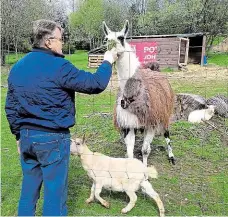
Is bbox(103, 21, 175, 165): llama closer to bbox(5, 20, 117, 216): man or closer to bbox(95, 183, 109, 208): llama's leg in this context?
bbox(95, 183, 109, 208): llama's leg

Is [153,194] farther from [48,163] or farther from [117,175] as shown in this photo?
[48,163]

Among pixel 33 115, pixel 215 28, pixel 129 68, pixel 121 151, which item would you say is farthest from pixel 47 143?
pixel 215 28

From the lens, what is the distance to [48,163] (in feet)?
8.22

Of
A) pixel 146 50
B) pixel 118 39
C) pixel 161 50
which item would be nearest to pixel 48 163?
pixel 118 39

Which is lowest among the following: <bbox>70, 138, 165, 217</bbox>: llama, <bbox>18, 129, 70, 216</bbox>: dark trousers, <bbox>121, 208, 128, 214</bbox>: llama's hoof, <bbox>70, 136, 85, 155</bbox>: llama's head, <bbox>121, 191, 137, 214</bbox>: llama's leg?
<bbox>121, 208, 128, 214</bbox>: llama's hoof

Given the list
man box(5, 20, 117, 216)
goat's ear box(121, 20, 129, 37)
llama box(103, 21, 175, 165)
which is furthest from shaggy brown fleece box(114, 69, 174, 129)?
man box(5, 20, 117, 216)

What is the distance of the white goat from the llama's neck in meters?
3.09

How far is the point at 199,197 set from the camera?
12.7ft

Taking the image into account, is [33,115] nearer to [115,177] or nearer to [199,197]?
[115,177]

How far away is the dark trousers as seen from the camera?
2.49 meters

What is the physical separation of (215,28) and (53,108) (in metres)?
22.4

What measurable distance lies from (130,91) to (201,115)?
127 inches

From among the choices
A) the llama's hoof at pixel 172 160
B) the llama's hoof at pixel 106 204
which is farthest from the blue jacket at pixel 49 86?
the llama's hoof at pixel 172 160

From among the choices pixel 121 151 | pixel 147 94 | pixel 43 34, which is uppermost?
pixel 43 34
